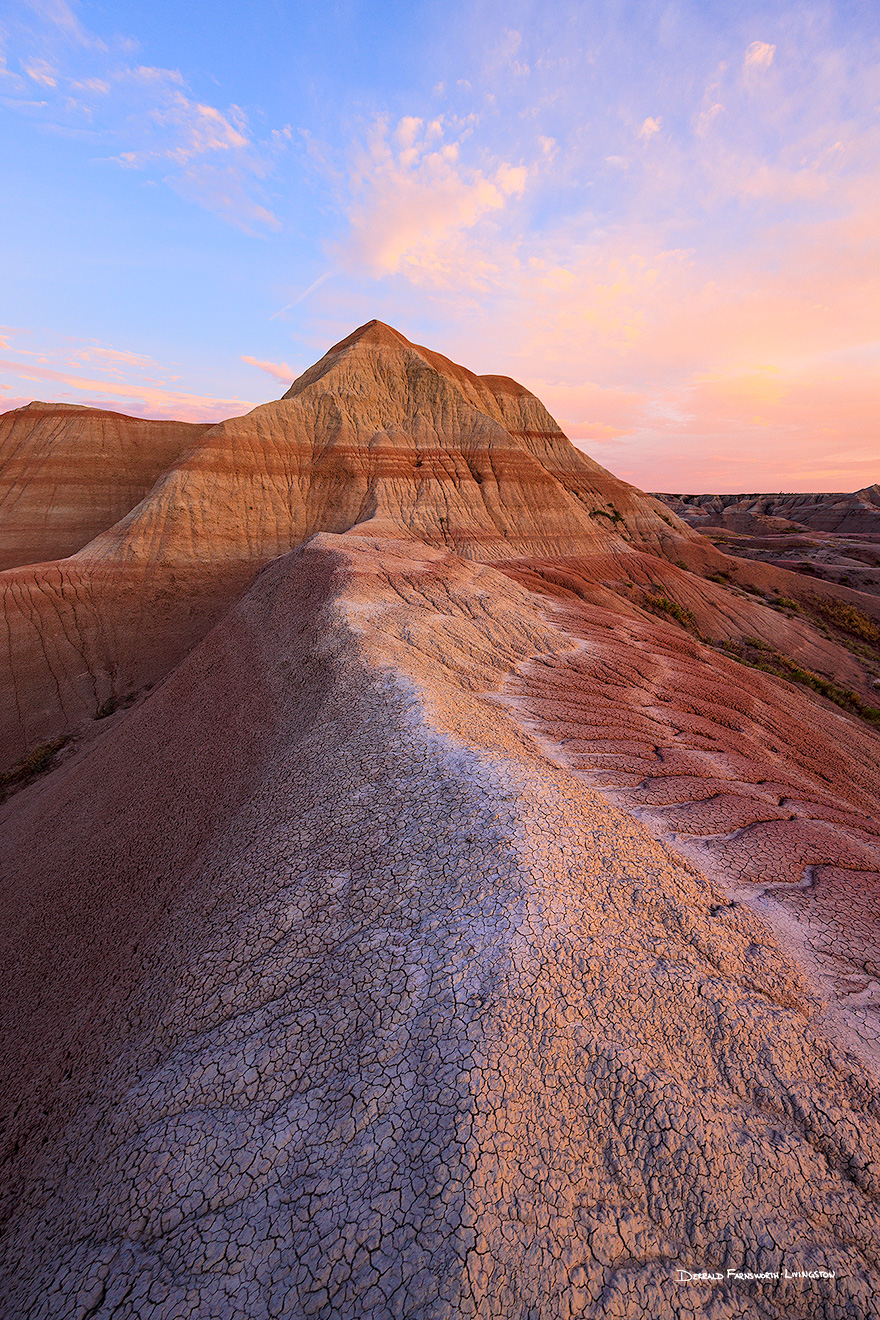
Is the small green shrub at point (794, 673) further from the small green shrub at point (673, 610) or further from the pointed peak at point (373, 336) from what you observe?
the pointed peak at point (373, 336)

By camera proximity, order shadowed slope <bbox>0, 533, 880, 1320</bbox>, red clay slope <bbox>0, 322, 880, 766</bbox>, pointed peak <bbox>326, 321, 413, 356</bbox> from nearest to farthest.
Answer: shadowed slope <bbox>0, 533, 880, 1320</bbox> < red clay slope <bbox>0, 322, 880, 766</bbox> < pointed peak <bbox>326, 321, 413, 356</bbox>

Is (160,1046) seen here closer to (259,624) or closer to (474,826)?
(474,826)

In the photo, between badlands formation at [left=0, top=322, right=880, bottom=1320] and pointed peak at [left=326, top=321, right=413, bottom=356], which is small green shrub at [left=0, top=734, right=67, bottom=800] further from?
pointed peak at [left=326, top=321, right=413, bottom=356]

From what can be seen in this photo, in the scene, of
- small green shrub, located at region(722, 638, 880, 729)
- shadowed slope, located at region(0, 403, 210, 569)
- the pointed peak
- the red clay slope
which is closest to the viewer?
small green shrub, located at region(722, 638, 880, 729)

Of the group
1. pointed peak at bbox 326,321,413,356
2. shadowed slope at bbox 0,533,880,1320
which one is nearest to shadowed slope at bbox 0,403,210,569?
pointed peak at bbox 326,321,413,356

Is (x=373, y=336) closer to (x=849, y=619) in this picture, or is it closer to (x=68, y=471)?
(x=68, y=471)

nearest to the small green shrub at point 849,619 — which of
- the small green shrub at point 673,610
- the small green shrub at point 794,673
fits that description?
the small green shrub at point 794,673
